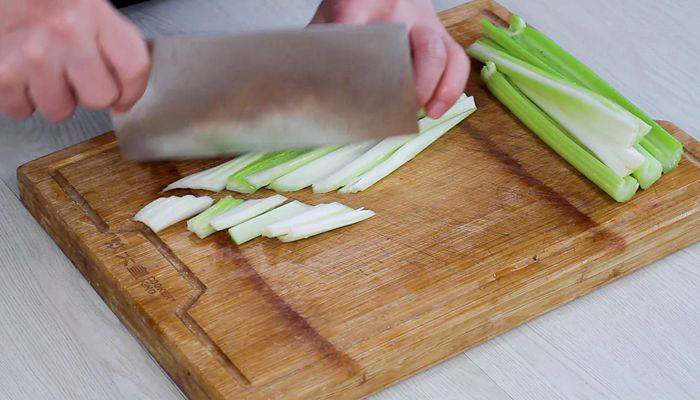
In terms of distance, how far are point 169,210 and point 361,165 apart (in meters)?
0.37

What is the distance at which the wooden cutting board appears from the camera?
66.9 inches

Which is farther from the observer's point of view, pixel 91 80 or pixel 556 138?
pixel 556 138

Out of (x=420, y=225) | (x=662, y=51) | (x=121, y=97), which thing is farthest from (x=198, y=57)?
(x=662, y=51)

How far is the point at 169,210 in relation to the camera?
1.91 m

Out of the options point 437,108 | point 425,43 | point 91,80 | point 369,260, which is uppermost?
point 91,80

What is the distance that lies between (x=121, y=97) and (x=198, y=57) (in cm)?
14

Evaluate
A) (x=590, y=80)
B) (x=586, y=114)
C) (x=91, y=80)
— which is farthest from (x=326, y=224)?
(x=590, y=80)

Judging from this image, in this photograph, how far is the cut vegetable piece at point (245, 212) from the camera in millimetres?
1890

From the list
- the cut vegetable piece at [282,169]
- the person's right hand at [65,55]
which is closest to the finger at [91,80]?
the person's right hand at [65,55]

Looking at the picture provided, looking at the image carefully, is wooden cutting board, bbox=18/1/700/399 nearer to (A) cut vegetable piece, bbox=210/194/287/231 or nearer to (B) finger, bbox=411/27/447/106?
(A) cut vegetable piece, bbox=210/194/287/231

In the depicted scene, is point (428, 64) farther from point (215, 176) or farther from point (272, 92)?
point (215, 176)

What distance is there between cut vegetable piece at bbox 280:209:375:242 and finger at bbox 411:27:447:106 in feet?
0.81

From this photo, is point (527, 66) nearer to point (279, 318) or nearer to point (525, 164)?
point (525, 164)

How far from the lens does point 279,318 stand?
174 cm
